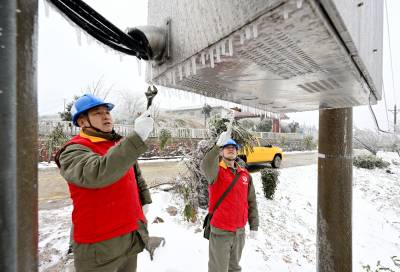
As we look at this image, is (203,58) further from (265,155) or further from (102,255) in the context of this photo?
(265,155)

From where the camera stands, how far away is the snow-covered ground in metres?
3.16

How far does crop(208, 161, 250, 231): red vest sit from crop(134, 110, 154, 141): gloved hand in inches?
49.3

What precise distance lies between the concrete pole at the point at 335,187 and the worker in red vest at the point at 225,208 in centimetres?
84

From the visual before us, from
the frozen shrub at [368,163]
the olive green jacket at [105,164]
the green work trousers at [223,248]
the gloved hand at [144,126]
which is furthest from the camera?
the frozen shrub at [368,163]

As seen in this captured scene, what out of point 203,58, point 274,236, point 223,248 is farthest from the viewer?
point 274,236

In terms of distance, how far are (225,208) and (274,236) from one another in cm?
289

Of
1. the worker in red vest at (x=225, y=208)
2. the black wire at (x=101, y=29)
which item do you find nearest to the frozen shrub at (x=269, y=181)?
the worker in red vest at (x=225, y=208)

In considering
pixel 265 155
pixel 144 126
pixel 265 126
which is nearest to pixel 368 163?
pixel 265 155

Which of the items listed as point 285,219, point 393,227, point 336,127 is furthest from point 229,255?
point 393,227

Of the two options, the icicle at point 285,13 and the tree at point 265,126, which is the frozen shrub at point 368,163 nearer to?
the tree at point 265,126

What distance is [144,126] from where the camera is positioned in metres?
1.52

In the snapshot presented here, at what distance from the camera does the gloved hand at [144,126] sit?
1.46 metres

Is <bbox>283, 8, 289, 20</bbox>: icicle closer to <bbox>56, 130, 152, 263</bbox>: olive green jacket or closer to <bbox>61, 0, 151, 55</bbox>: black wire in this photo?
<bbox>61, 0, 151, 55</bbox>: black wire

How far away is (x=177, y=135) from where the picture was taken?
62.0ft
